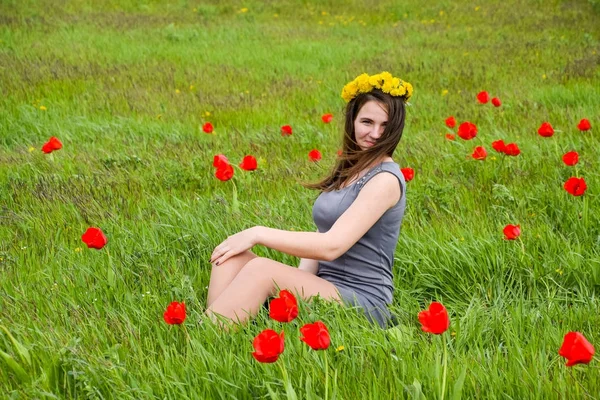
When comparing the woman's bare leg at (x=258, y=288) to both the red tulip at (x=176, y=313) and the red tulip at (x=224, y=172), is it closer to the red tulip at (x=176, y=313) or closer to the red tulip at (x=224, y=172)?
the red tulip at (x=176, y=313)

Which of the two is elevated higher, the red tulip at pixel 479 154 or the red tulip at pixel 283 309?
the red tulip at pixel 479 154

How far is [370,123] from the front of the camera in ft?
11.1

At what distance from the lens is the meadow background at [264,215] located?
2.49 m

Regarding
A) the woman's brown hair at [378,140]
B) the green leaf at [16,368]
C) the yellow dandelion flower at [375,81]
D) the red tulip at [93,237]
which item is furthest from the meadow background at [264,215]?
the yellow dandelion flower at [375,81]

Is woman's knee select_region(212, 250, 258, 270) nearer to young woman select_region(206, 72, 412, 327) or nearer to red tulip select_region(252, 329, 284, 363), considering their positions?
young woman select_region(206, 72, 412, 327)

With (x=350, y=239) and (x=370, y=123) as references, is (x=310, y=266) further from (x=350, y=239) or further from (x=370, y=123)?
(x=370, y=123)

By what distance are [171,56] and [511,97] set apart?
482cm

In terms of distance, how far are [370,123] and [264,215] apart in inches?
40.2

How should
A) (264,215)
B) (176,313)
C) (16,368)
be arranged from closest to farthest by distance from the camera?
(176,313) < (16,368) < (264,215)

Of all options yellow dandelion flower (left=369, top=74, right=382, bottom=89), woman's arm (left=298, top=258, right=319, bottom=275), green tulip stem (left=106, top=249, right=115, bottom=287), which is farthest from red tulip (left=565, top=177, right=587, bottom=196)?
green tulip stem (left=106, top=249, right=115, bottom=287)

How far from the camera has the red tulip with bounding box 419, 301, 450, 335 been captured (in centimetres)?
206

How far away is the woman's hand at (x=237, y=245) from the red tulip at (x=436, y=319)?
115 centimetres

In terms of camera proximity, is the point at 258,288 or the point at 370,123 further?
the point at 370,123

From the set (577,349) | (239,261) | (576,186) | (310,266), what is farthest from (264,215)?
(577,349)
